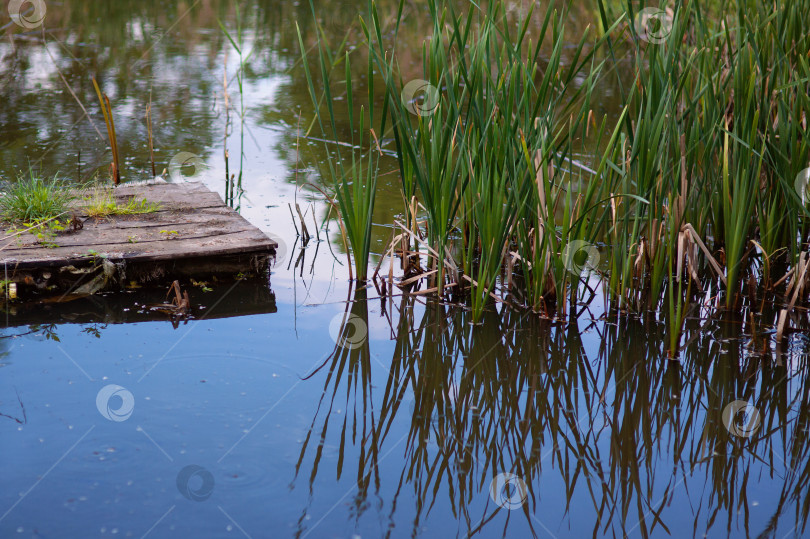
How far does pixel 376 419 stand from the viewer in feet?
7.22

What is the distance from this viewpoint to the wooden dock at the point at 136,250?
2.80 m

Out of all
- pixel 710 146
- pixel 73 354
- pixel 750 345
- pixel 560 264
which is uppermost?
pixel 710 146

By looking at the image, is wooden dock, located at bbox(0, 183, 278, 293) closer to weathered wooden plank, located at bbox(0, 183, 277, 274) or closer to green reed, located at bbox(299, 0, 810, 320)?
weathered wooden plank, located at bbox(0, 183, 277, 274)

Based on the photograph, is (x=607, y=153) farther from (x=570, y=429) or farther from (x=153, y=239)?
(x=153, y=239)

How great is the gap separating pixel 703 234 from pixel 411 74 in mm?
4484

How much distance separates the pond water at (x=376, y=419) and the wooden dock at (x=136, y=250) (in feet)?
0.27

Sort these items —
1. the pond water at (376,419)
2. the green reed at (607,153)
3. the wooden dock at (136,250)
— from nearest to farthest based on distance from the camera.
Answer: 1. the pond water at (376,419)
2. the green reed at (607,153)
3. the wooden dock at (136,250)

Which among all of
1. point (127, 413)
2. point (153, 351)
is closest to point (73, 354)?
point (153, 351)

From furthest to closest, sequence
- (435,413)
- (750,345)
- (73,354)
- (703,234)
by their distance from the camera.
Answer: (703,234) → (750,345) → (73,354) → (435,413)

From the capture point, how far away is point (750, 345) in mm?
2613

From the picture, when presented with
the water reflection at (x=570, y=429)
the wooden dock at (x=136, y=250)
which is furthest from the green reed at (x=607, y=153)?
the wooden dock at (x=136, y=250)

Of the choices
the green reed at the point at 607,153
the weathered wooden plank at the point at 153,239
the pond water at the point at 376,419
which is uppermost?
the green reed at the point at 607,153

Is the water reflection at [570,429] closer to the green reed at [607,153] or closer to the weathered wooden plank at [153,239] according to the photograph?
the green reed at [607,153]

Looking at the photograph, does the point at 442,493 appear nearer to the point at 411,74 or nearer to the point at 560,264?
the point at 560,264
